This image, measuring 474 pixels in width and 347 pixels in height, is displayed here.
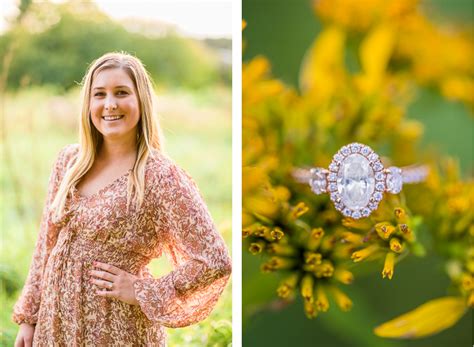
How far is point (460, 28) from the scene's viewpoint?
1.71 m

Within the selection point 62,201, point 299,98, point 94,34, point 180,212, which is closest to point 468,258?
point 299,98

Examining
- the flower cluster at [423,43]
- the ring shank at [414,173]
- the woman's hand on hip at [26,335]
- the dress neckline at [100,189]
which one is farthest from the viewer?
the woman's hand on hip at [26,335]

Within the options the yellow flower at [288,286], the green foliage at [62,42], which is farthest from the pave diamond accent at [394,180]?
the green foliage at [62,42]

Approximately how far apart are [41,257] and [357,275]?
0.90m

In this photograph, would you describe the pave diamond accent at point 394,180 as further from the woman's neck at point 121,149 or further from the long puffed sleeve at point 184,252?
the woman's neck at point 121,149

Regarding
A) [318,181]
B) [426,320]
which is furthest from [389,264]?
[318,181]

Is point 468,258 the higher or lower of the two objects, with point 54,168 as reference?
lower

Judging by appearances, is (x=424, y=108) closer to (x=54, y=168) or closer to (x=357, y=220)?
(x=357, y=220)

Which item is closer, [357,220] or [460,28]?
[460,28]

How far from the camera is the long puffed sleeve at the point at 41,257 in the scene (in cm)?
211

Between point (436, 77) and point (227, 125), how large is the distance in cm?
114

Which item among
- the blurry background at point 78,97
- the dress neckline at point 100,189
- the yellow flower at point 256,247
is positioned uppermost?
the blurry background at point 78,97

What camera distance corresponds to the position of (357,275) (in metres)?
1.90

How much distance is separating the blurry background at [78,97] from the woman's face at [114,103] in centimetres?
53
